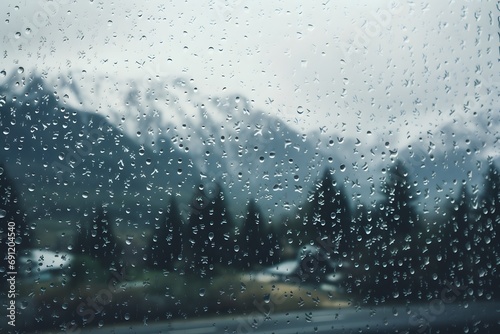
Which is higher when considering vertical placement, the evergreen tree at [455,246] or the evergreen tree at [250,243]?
the evergreen tree at [250,243]

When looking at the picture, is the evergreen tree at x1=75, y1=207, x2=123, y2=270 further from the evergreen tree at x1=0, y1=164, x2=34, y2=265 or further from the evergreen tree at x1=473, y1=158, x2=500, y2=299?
the evergreen tree at x1=473, y1=158, x2=500, y2=299

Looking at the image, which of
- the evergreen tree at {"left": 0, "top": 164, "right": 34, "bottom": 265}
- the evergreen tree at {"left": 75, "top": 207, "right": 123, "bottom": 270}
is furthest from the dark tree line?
the evergreen tree at {"left": 0, "top": 164, "right": 34, "bottom": 265}

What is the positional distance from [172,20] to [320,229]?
51.3 inches

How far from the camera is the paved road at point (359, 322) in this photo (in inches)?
125

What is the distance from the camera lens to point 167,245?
308 cm

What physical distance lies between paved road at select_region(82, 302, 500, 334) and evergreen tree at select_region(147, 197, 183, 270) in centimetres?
31

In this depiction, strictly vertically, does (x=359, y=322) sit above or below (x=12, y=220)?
below

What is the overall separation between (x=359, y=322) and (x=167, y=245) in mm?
1056

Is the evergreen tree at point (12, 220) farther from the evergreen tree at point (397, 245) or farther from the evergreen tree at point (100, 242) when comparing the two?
the evergreen tree at point (397, 245)

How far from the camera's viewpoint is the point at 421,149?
129 inches

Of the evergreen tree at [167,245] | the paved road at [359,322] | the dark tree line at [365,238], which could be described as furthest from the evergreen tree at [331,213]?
the evergreen tree at [167,245]

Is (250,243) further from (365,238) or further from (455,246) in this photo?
(455,246)

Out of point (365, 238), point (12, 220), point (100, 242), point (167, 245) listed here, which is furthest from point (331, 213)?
point (12, 220)

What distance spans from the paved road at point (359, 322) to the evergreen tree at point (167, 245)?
1.00 ft
